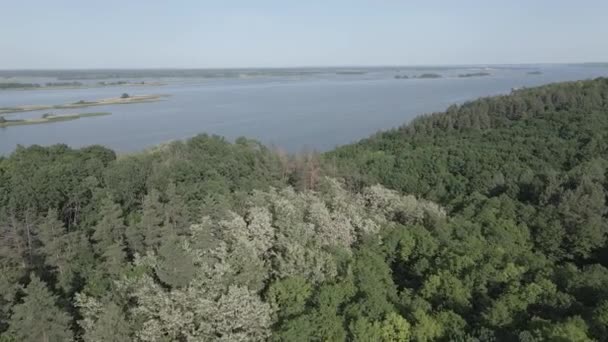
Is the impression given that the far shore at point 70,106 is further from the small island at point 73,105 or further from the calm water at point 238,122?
the calm water at point 238,122

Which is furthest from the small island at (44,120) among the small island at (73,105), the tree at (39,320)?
the tree at (39,320)

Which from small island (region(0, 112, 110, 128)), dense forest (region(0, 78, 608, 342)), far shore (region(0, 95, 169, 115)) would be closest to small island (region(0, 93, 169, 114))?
far shore (region(0, 95, 169, 115))

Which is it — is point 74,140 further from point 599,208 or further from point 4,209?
point 599,208

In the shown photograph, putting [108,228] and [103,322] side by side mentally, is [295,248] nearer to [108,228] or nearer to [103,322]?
[103,322]

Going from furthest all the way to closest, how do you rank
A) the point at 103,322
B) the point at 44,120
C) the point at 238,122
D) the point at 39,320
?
the point at 44,120, the point at 238,122, the point at 39,320, the point at 103,322

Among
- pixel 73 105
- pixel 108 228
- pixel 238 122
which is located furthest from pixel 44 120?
pixel 108 228
